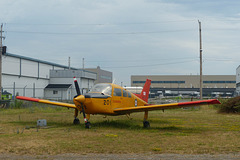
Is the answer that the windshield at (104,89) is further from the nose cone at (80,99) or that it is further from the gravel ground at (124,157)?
the gravel ground at (124,157)

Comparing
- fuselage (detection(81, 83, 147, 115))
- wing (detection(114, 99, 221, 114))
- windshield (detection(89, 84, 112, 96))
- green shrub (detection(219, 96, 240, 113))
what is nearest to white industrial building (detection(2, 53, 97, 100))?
green shrub (detection(219, 96, 240, 113))

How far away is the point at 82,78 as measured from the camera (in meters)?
56.7

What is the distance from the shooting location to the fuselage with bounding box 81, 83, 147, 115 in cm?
1267

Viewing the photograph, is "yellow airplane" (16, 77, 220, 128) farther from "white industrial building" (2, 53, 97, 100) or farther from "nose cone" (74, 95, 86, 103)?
"white industrial building" (2, 53, 97, 100)

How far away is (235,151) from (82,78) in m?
50.3

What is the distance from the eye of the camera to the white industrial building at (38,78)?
46156mm

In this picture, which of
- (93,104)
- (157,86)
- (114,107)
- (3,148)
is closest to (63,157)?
(3,148)

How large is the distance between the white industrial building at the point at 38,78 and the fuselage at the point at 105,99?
3284 centimetres

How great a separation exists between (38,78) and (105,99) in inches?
1741

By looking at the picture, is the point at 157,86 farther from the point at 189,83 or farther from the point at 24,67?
the point at 24,67

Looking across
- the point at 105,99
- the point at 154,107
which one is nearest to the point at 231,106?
the point at 154,107

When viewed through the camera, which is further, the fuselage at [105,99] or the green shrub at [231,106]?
the green shrub at [231,106]

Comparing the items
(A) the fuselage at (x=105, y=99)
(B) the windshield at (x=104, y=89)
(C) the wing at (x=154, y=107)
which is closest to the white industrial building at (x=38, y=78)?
(A) the fuselage at (x=105, y=99)

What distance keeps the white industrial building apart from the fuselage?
32842mm
